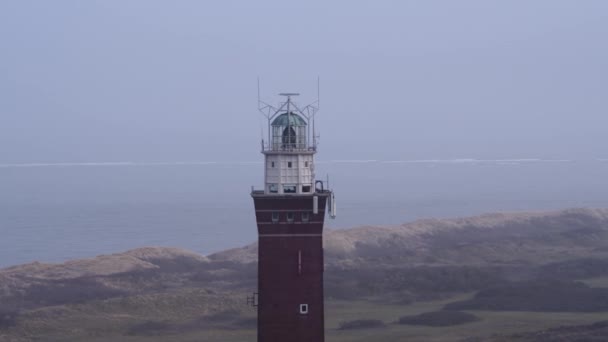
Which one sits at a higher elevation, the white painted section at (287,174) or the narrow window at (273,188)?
the white painted section at (287,174)

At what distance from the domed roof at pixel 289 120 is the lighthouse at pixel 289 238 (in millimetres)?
10

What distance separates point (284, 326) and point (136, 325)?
29.6 metres

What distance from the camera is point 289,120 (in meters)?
25.1

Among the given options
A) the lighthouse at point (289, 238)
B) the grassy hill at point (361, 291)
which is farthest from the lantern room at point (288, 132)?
the grassy hill at point (361, 291)

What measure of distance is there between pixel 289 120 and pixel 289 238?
3.03 m

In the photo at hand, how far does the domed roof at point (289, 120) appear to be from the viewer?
989 inches

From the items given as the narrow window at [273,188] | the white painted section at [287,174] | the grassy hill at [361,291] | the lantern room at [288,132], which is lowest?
the grassy hill at [361,291]

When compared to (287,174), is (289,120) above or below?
above

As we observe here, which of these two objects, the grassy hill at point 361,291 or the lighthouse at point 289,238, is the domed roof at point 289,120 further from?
the grassy hill at point 361,291

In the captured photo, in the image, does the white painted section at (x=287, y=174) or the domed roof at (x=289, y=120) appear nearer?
the white painted section at (x=287, y=174)

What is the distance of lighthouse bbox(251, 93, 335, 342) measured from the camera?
24.8m

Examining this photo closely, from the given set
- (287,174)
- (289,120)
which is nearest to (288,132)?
(289,120)

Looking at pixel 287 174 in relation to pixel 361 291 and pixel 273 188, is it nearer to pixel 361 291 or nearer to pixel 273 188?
pixel 273 188

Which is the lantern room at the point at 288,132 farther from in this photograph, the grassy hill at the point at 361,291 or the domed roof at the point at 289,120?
the grassy hill at the point at 361,291
